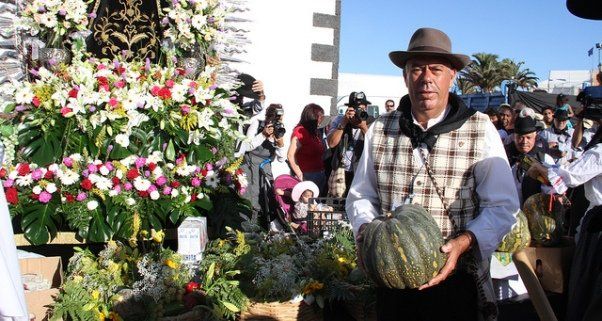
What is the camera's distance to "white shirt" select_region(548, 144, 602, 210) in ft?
15.4

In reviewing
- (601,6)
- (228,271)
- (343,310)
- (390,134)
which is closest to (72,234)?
(228,271)

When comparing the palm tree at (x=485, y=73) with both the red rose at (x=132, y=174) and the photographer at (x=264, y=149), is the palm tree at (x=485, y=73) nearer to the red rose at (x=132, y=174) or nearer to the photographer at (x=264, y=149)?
the photographer at (x=264, y=149)

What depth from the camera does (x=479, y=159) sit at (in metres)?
3.01

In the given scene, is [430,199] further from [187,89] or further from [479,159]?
[187,89]

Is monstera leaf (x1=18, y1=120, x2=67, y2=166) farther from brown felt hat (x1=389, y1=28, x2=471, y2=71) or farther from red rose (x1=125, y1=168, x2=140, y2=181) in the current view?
brown felt hat (x1=389, y1=28, x2=471, y2=71)

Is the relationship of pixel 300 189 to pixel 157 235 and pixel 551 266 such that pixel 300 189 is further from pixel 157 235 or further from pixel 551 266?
pixel 551 266

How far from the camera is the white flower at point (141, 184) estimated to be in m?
4.98

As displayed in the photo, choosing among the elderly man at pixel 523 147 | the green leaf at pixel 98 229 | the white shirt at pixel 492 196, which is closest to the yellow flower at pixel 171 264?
the green leaf at pixel 98 229

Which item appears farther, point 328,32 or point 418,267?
point 328,32

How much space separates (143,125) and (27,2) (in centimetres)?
155

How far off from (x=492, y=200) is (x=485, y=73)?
125 feet

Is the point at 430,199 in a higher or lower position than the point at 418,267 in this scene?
higher

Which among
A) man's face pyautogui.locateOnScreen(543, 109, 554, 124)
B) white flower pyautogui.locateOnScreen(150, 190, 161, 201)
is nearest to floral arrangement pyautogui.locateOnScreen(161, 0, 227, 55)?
white flower pyautogui.locateOnScreen(150, 190, 161, 201)

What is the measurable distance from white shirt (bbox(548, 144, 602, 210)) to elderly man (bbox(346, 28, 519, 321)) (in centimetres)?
193
